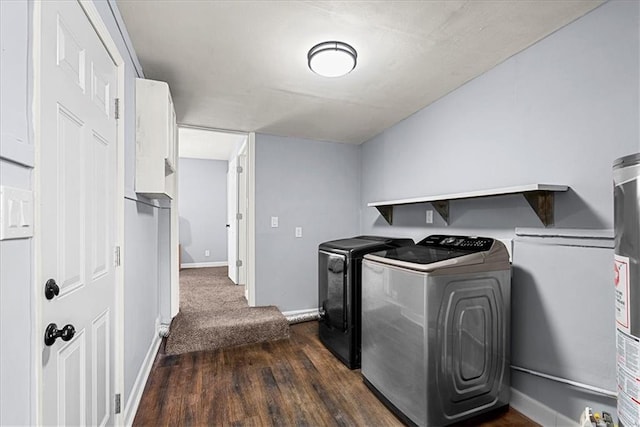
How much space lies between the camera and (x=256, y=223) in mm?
3457

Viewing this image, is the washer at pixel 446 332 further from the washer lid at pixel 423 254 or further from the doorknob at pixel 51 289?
the doorknob at pixel 51 289

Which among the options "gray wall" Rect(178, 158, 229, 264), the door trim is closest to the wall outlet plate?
the door trim

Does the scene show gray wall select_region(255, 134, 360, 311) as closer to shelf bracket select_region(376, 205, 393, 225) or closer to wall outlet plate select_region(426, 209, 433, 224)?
shelf bracket select_region(376, 205, 393, 225)

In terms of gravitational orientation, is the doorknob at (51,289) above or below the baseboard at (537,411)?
above

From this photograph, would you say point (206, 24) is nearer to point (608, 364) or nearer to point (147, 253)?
point (147, 253)

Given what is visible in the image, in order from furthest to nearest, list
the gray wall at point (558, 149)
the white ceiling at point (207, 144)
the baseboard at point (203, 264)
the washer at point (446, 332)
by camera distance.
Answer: the baseboard at point (203, 264)
the white ceiling at point (207, 144)
the washer at point (446, 332)
the gray wall at point (558, 149)

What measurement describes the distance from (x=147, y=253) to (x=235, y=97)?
56.8 inches

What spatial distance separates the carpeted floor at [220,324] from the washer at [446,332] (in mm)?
1392

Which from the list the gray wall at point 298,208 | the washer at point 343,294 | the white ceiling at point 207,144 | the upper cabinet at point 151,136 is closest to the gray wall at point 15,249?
the upper cabinet at point 151,136

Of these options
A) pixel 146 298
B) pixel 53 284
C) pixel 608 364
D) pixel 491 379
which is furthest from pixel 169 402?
pixel 608 364

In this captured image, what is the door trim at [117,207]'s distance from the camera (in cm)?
81

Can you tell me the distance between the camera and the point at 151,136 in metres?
1.92

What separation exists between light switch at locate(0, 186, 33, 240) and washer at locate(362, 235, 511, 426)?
157 centimetres

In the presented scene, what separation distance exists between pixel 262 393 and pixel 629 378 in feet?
6.49
